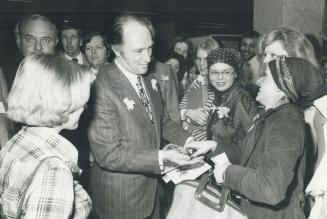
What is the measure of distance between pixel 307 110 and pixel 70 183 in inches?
79.8

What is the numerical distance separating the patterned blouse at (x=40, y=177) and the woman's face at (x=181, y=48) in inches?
187

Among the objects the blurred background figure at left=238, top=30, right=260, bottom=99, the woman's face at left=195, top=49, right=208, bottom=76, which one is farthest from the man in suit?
the blurred background figure at left=238, top=30, right=260, bottom=99

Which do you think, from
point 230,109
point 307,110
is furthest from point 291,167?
point 230,109

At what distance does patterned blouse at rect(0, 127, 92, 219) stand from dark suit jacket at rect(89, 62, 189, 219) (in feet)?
2.66

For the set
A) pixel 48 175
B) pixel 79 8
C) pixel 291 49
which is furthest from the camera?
pixel 79 8

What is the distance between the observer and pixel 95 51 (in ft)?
17.2

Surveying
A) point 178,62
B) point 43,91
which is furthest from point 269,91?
point 178,62

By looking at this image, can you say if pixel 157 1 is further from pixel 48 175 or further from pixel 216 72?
pixel 48 175

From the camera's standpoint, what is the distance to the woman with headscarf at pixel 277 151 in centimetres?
202

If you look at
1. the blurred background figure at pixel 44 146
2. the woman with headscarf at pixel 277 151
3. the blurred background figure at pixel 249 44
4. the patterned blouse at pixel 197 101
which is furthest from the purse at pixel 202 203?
the blurred background figure at pixel 249 44

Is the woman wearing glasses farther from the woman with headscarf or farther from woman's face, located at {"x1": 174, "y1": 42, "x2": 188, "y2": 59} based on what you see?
woman's face, located at {"x1": 174, "y1": 42, "x2": 188, "y2": 59}

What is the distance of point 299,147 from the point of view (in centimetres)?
206

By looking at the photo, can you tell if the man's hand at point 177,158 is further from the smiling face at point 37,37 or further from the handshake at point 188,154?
the smiling face at point 37,37

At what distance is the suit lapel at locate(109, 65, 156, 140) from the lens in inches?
109
